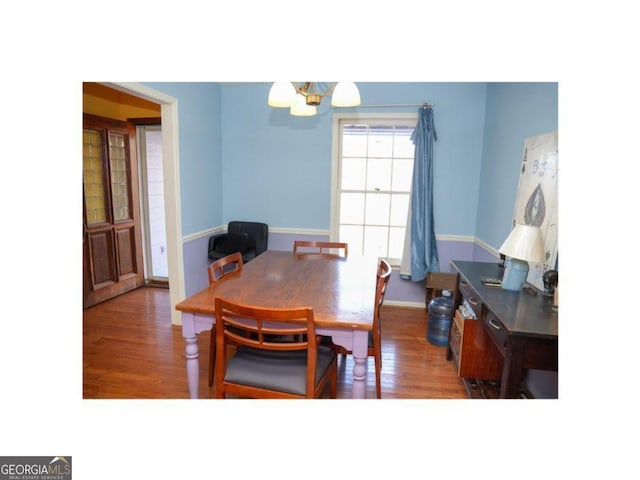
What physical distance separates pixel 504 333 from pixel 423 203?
6.79 feet

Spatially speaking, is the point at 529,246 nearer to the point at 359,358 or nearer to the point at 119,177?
the point at 359,358

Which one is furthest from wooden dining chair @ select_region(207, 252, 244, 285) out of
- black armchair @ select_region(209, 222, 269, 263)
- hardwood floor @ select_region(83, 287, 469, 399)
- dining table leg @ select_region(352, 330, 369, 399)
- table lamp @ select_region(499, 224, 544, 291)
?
table lamp @ select_region(499, 224, 544, 291)

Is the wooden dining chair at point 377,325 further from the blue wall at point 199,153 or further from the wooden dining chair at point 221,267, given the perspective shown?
the blue wall at point 199,153

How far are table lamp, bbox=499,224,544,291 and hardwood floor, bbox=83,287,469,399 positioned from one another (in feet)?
2.74

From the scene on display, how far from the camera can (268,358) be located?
1.62 meters

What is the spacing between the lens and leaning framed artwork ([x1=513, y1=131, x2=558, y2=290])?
176 cm

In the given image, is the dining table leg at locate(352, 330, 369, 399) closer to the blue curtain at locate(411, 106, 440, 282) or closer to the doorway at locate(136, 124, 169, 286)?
the blue curtain at locate(411, 106, 440, 282)

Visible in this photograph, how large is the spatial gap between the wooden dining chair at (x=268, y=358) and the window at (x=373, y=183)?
2.14 m

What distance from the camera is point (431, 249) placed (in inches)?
135

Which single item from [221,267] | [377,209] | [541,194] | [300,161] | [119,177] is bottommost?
[221,267]

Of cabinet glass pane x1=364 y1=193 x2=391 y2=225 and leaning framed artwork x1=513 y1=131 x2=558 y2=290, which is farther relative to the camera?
cabinet glass pane x1=364 y1=193 x2=391 y2=225

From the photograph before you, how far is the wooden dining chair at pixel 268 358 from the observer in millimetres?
1324

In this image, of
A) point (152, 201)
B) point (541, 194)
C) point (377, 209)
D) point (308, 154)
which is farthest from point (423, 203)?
point (152, 201)
